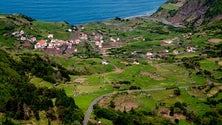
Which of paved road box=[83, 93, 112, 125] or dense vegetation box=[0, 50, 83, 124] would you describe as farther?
paved road box=[83, 93, 112, 125]

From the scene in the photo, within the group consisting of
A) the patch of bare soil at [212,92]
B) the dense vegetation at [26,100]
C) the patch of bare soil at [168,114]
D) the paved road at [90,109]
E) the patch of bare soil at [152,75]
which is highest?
the dense vegetation at [26,100]

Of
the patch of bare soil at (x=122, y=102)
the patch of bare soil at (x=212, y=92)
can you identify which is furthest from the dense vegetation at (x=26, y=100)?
the patch of bare soil at (x=212, y=92)

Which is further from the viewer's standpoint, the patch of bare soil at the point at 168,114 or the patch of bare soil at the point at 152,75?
the patch of bare soil at the point at 152,75

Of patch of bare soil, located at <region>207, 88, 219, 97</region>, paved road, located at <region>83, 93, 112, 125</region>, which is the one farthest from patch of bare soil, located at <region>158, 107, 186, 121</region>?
patch of bare soil, located at <region>207, 88, 219, 97</region>

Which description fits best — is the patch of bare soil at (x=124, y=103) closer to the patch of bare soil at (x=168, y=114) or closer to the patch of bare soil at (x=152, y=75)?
the patch of bare soil at (x=168, y=114)

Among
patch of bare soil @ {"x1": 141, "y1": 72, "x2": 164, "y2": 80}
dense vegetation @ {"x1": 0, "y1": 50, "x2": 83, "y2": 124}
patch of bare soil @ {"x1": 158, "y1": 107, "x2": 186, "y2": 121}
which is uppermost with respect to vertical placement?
dense vegetation @ {"x1": 0, "y1": 50, "x2": 83, "y2": 124}

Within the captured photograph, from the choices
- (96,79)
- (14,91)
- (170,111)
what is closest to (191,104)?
(170,111)

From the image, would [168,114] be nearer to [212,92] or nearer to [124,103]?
[124,103]

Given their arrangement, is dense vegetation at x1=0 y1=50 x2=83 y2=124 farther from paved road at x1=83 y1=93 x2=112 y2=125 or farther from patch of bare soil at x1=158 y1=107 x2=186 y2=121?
patch of bare soil at x1=158 y1=107 x2=186 y2=121

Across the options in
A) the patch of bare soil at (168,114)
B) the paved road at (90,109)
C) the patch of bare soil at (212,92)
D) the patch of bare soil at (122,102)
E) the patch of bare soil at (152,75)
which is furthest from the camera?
the patch of bare soil at (152,75)

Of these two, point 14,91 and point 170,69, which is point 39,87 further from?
point 170,69

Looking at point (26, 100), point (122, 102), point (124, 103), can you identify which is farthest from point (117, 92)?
point (26, 100)
